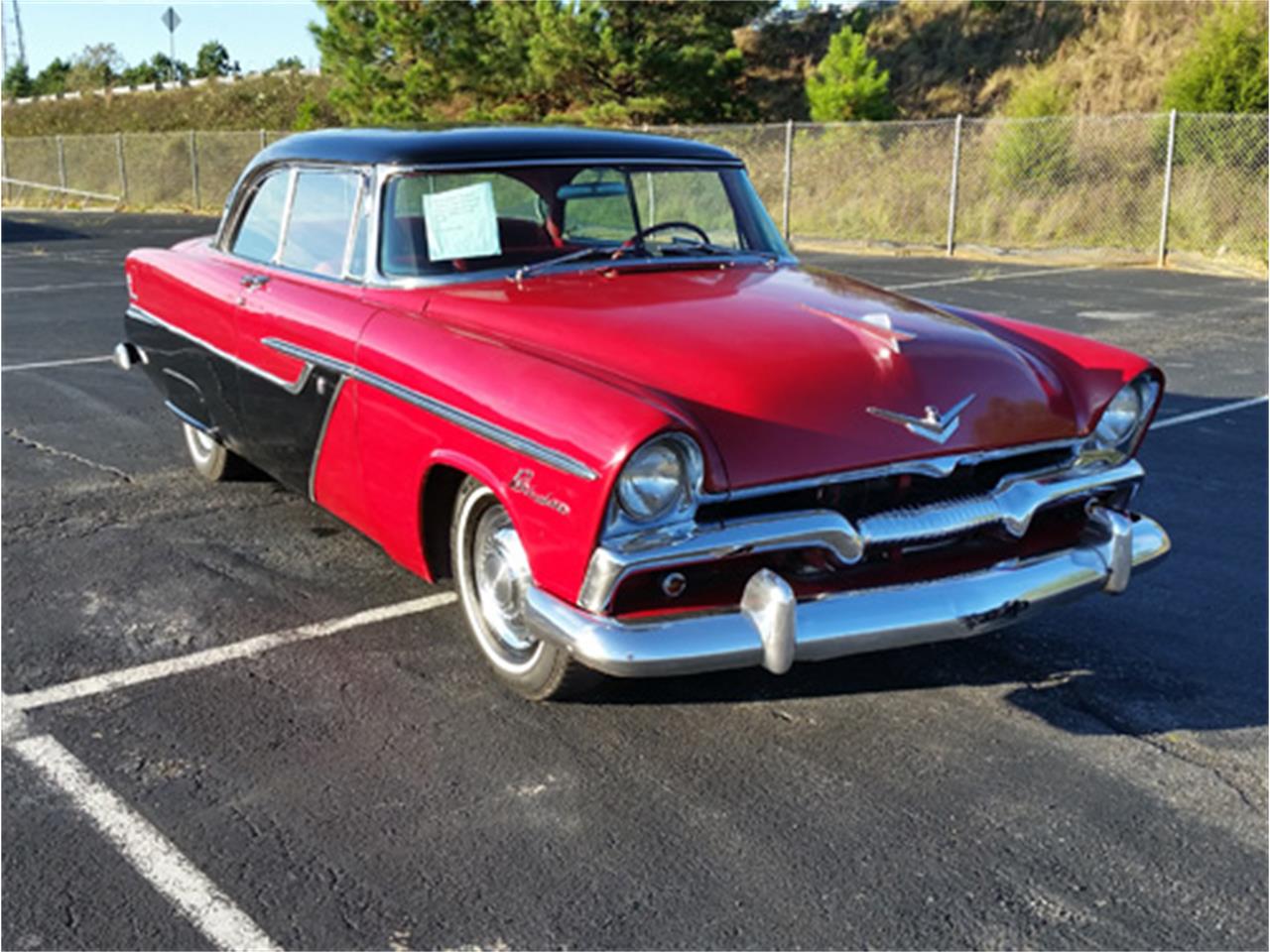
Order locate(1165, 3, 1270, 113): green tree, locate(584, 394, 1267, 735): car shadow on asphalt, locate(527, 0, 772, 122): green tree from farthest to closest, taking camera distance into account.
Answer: locate(527, 0, 772, 122): green tree < locate(1165, 3, 1270, 113): green tree < locate(584, 394, 1267, 735): car shadow on asphalt

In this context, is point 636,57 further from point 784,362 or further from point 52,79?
point 52,79

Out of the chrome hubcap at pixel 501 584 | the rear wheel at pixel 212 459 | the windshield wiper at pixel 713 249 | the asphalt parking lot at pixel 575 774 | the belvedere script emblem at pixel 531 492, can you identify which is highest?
the windshield wiper at pixel 713 249

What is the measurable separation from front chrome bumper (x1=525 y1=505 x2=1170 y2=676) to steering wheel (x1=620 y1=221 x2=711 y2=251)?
1.65 m

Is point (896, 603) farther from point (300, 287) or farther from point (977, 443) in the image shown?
point (300, 287)

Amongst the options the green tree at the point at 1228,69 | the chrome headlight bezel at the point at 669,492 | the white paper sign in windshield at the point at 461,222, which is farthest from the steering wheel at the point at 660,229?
the green tree at the point at 1228,69

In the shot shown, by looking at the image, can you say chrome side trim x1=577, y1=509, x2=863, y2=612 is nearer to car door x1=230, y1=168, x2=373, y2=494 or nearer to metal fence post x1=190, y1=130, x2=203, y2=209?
car door x1=230, y1=168, x2=373, y2=494

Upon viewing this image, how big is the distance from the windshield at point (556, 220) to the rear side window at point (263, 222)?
910 mm

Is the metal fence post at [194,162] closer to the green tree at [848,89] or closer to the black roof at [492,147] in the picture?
the green tree at [848,89]

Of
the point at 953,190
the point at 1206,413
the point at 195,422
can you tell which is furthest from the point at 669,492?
the point at 953,190

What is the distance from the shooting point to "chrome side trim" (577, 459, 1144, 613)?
295cm

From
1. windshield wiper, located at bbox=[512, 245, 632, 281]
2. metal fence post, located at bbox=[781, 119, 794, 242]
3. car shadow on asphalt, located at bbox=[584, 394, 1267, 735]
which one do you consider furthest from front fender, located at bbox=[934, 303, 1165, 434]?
metal fence post, located at bbox=[781, 119, 794, 242]

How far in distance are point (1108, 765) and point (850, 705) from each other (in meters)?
0.70

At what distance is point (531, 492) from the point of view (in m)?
3.10

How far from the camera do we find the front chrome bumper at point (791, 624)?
2938 millimetres
